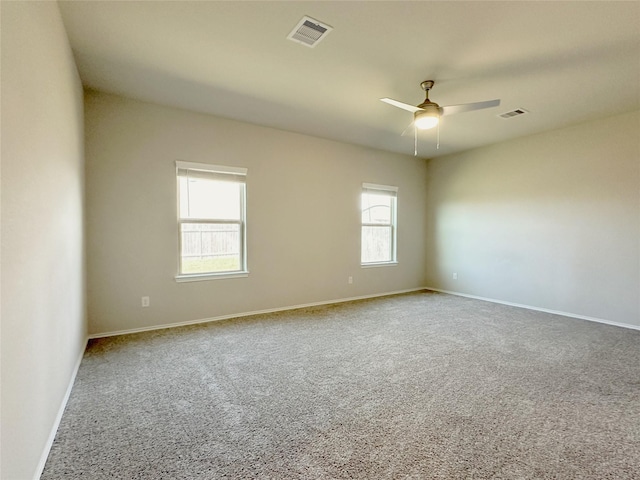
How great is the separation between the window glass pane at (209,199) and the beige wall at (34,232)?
1.53 metres

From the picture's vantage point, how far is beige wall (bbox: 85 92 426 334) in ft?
11.9

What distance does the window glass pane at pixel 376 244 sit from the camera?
19.4 ft

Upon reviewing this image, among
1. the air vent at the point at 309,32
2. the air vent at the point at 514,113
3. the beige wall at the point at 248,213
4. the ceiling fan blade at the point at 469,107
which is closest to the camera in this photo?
the air vent at the point at 309,32

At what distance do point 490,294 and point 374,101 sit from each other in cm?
404

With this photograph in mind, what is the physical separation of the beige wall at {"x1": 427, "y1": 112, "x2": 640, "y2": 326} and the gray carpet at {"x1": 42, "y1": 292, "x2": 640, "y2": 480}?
808 mm

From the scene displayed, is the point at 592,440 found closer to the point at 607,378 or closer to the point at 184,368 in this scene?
the point at 607,378

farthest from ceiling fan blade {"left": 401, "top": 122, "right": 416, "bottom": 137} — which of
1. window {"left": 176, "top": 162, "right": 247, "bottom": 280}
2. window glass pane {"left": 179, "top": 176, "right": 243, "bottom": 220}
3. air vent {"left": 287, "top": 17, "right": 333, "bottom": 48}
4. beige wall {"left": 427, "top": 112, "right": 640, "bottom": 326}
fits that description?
window glass pane {"left": 179, "top": 176, "right": 243, "bottom": 220}

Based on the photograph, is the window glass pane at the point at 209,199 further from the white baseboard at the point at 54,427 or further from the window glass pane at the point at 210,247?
the white baseboard at the point at 54,427

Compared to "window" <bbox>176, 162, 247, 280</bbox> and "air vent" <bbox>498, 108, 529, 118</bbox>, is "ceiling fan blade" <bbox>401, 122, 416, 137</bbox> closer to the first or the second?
"air vent" <bbox>498, 108, 529, 118</bbox>

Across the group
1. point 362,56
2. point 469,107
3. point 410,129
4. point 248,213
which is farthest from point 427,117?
point 248,213

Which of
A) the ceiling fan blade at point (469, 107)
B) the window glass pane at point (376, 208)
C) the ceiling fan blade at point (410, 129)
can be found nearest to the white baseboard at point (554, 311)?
the window glass pane at point (376, 208)

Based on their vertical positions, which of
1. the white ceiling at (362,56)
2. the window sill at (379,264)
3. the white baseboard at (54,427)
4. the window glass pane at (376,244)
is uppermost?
the white ceiling at (362,56)

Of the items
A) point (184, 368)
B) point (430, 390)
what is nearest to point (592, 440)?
point (430, 390)

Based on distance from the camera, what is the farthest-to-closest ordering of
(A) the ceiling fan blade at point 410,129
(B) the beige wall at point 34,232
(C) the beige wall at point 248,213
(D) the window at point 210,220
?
(D) the window at point 210,220 < (A) the ceiling fan blade at point 410,129 < (C) the beige wall at point 248,213 < (B) the beige wall at point 34,232
